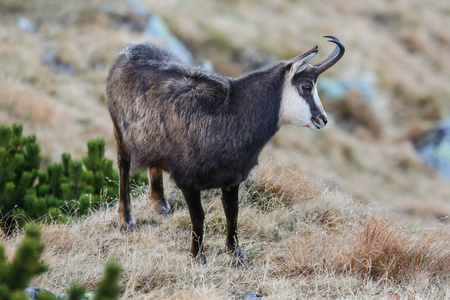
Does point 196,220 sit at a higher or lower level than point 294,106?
lower

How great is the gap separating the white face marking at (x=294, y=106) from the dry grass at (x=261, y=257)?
4.35ft

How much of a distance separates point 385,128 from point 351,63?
401 centimetres

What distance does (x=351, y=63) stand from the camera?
23.0 metres

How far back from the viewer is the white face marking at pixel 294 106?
17.1ft

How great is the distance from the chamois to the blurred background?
898 cm

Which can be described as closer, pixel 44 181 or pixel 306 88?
pixel 306 88

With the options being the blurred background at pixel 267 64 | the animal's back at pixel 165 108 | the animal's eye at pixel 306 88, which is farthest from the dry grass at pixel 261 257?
the blurred background at pixel 267 64

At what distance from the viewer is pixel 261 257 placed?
5812 millimetres

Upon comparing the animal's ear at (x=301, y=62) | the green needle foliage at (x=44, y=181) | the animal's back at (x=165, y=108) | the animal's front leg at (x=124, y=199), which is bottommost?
the green needle foliage at (x=44, y=181)

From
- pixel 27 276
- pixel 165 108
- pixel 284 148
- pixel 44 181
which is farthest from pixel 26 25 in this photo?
pixel 27 276

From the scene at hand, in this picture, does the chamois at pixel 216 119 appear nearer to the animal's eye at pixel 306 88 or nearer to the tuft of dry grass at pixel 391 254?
the animal's eye at pixel 306 88

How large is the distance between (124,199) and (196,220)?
1460 millimetres

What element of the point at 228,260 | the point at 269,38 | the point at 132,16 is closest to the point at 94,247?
the point at 228,260

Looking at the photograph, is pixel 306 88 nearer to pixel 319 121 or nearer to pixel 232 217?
pixel 319 121
